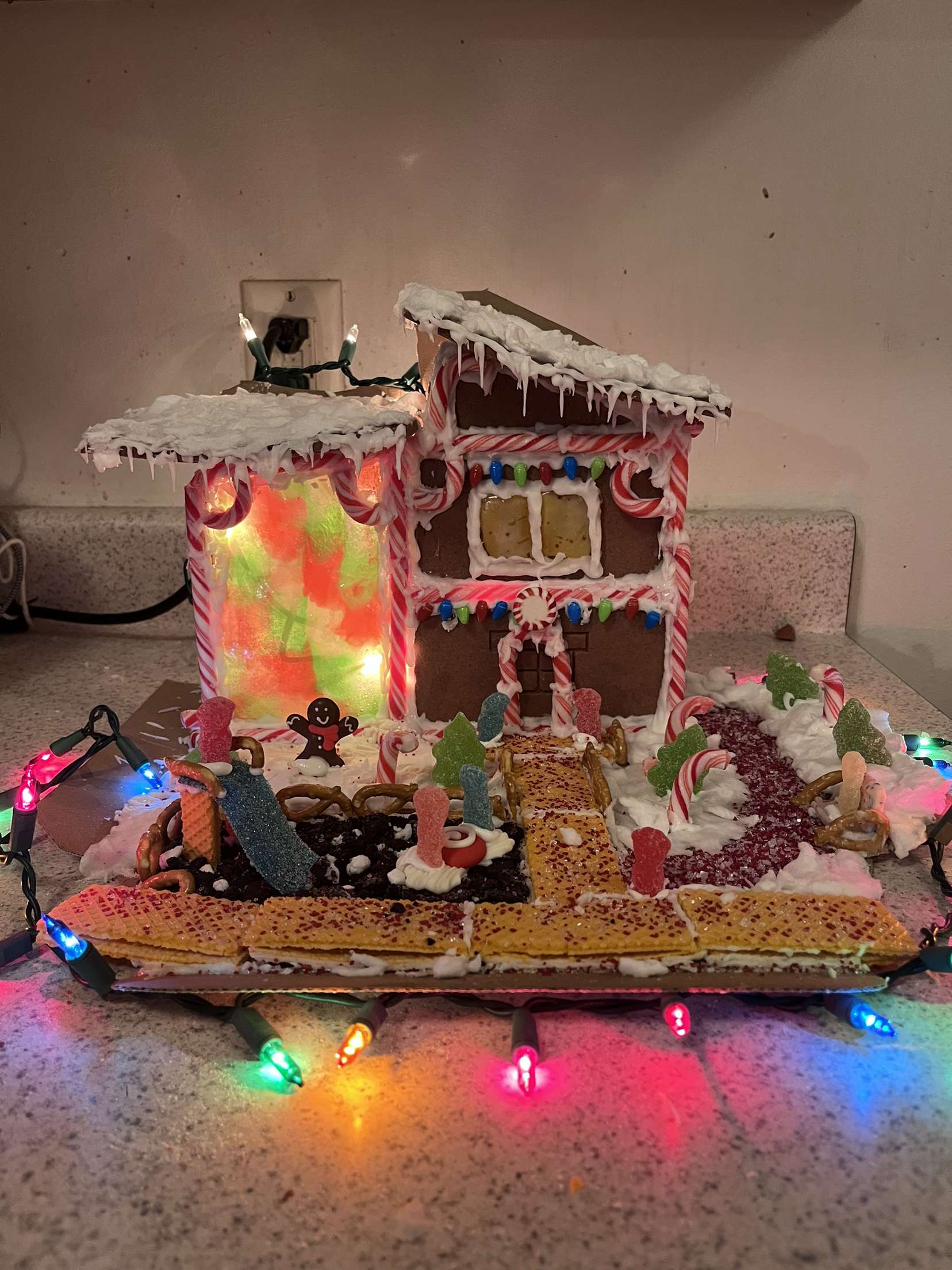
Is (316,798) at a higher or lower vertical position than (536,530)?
lower

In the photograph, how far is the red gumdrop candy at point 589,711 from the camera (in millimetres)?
1577

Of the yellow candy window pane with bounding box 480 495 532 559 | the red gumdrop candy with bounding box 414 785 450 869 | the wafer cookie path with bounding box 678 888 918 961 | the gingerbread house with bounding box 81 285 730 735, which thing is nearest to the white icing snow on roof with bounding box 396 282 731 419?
the gingerbread house with bounding box 81 285 730 735

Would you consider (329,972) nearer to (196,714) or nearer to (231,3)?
(196,714)

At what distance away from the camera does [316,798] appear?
54.6 inches

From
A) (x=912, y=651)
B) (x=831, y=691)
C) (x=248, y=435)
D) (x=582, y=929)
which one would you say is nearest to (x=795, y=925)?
(x=582, y=929)

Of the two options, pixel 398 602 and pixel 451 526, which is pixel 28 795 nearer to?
pixel 398 602

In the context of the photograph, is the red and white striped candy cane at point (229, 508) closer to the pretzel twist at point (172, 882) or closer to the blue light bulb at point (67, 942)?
the pretzel twist at point (172, 882)

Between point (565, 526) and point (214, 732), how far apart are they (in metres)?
0.64

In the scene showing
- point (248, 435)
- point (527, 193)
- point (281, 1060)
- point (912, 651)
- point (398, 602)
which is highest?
point (527, 193)

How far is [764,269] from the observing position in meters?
2.16

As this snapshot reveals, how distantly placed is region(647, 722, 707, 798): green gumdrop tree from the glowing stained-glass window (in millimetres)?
492

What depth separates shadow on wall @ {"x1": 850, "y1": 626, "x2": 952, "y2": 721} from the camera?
7.56ft

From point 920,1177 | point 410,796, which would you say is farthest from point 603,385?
point 920,1177

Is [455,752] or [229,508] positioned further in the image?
[229,508]
